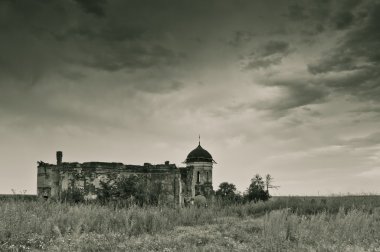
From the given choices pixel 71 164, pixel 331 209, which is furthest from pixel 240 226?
pixel 71 164

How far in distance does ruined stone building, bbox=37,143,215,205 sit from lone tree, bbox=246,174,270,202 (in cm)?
1028

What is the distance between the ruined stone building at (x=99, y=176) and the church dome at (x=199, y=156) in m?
10.5

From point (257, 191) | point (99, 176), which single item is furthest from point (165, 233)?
point (257, 191)

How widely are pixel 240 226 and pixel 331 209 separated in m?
8.96

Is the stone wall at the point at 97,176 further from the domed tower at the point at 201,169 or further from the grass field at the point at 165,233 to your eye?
the grass field at the point at 165,233

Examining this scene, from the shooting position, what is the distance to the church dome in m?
46.4

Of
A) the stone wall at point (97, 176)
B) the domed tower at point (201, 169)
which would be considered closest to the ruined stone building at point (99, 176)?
the stone wall at point (97, 176)

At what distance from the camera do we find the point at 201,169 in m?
45.9

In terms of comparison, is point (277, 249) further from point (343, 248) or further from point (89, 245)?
point (89, 245)

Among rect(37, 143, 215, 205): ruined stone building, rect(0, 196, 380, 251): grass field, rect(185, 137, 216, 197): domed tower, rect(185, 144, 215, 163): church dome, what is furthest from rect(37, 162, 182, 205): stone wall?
rect(0, 196, 380, 251): grass field

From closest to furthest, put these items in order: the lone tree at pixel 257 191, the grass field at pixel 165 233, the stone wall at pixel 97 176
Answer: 1. the grass field at pixel 165 233
2. the stone wall at pixel 97 176
3. the lone tree at pixel 257 191

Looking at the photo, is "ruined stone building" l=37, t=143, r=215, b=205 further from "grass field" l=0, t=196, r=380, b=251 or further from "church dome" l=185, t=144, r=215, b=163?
"grass field" l=0, t=196, r=380, b=251

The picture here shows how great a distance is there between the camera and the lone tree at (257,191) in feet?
142

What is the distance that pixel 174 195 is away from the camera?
104 ft
